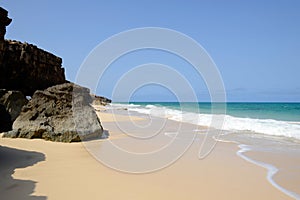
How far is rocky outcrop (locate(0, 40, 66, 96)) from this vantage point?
598 inches

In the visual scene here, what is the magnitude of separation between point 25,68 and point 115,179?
13.8 meters

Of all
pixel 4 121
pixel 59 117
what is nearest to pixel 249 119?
pixel 59 117

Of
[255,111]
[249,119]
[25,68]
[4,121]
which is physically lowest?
[4,121]

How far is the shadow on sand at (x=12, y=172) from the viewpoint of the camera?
3361mm

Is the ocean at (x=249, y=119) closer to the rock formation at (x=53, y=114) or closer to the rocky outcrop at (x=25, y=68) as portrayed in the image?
the rock formation at (x=53, y=114)

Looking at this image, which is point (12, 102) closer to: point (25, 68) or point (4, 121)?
point (4, 121)

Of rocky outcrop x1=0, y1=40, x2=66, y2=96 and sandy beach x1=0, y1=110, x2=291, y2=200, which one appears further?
rocky outcrop x1=0, y1=40, x2=66, y2=96

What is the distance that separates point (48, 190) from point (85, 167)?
53.4 inches

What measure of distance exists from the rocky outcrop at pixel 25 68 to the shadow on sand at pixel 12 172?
10.5 meters

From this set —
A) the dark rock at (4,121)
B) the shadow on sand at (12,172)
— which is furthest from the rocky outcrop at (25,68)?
the shadow on sand at (12,172)

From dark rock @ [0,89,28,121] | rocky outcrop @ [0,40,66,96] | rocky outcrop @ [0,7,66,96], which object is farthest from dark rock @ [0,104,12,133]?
rocky outcrop @ [0,40,66,96]

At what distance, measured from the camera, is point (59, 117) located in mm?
7957

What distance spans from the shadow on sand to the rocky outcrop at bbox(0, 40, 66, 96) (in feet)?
34.5

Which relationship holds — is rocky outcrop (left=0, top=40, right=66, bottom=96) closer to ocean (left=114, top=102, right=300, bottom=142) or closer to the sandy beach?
ocean (left=114, top=102, right=300, bottom=142)
